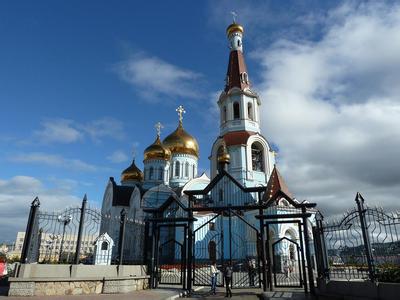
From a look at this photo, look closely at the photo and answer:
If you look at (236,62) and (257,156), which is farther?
(236,62)

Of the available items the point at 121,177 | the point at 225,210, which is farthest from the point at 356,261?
the point at 121,177

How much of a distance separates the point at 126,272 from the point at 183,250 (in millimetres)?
2425

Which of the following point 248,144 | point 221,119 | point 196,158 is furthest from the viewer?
point 196,158

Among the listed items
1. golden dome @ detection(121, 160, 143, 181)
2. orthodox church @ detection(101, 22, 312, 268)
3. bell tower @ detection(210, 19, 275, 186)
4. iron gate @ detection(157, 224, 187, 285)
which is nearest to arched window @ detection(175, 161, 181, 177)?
orthodox church @ detection(101, 22, 312, 268)

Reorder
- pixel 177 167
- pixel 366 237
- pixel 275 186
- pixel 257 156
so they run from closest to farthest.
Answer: pixel 366 237 → pixel 275 186 → pixel 257 156 → pixel 177 167

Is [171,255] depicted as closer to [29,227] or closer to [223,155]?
[223,155]

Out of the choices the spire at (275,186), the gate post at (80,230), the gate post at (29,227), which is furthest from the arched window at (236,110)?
the gate post at (29,227)

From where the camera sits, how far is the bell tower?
97.1 feet

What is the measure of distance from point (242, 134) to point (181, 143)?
458 inches

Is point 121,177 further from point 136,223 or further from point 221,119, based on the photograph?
point 136,223

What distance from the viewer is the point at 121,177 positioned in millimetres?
43031

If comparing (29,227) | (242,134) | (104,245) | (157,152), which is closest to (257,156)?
(242,134)

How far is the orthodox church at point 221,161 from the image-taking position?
93.5 ft

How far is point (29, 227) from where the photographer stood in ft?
31.4
